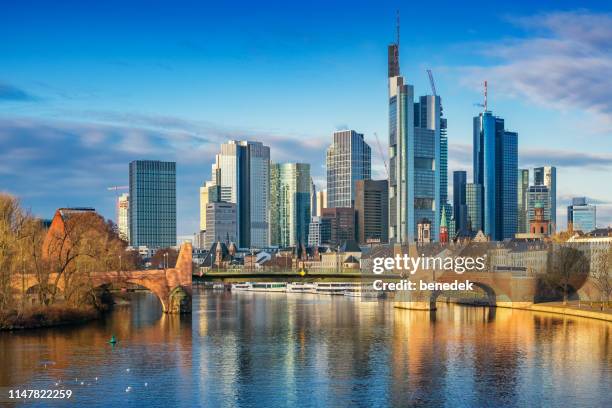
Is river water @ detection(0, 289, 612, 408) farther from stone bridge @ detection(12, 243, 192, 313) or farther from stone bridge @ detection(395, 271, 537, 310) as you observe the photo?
stone bridge @ detection(395, 271, 537, 310)

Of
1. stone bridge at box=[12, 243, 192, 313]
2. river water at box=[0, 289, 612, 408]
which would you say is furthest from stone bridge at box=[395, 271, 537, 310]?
stone bridge at box=[12, 243, 192, 313]

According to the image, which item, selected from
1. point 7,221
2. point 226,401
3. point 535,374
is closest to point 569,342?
point 535,374

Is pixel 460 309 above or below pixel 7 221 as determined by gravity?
below

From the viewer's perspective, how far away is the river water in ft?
198

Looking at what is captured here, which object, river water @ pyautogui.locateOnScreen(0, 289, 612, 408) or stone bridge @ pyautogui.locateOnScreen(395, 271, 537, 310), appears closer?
river water @ pyautogui.locateOnScreen(0, 289, 612, 408)

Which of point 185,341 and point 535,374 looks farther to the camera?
point 185,341

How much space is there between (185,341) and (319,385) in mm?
26051

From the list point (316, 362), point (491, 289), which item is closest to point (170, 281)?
A: point (316, 362)

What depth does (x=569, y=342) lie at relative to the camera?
87750mm

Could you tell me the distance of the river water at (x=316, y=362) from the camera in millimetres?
60500

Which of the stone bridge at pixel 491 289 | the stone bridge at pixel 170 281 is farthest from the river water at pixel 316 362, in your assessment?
the stone bridge at pixel 491 289

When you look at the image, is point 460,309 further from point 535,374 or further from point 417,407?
point 417,407

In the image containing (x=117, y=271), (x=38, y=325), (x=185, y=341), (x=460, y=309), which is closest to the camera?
(x=185, y=341)

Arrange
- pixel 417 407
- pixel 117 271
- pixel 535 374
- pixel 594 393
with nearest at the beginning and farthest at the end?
pixel 417 407 → pixel 594 393 → pixel 535 374 → pixel 117 271
